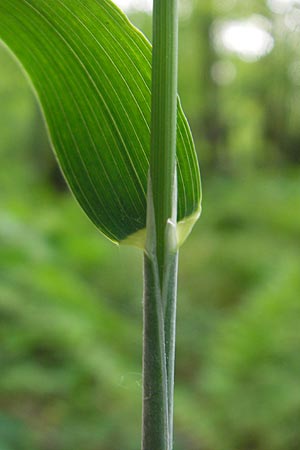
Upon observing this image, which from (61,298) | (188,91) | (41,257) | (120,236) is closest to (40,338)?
(61,298)

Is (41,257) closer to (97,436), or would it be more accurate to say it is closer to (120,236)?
(97,436)

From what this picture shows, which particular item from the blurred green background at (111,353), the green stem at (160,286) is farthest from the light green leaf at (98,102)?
the blurred green background at (111,353)

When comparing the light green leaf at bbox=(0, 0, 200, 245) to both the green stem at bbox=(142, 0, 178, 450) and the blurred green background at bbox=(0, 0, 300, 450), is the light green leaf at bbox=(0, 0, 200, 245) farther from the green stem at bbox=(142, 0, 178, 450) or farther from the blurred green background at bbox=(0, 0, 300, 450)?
the blurred green background at bbox=(0, 0, 300, 450)

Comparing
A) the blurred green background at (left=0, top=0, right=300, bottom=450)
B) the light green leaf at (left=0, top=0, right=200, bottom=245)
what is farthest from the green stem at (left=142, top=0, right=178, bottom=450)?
the blurred green background at (left=0, top=0, right=300, bottom=450)

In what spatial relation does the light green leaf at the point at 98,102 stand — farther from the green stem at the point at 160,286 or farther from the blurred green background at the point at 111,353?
the blurred green background at the point at 111,353

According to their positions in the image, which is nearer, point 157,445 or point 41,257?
point 157,445

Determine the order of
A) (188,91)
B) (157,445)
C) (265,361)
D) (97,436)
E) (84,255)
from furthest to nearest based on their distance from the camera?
(188,91) → (84,255) → (265,361) → (97,436) → (157,445)
